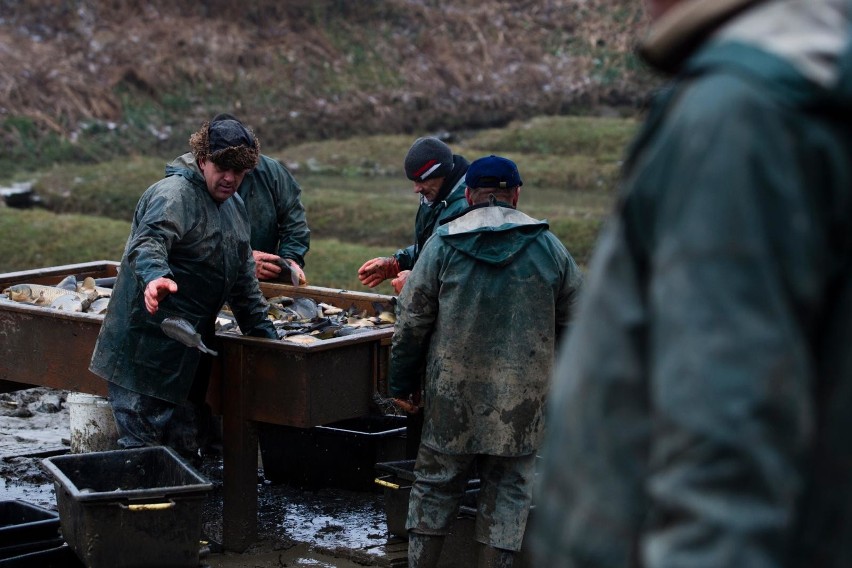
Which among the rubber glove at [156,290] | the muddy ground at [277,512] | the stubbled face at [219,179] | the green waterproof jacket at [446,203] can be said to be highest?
the stubbled face at [219,179]

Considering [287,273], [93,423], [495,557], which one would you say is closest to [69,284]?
[93,423]

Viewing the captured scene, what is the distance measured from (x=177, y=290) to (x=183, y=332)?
0.23m

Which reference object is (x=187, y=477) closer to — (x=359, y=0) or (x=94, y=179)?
(x=94, y=179)

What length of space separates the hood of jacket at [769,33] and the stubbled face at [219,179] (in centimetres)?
411

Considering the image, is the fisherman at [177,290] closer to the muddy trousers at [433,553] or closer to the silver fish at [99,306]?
the silver fish at [99,306]

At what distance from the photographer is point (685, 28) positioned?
5.66ft

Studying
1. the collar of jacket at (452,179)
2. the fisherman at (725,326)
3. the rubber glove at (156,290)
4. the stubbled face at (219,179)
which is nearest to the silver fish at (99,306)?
the stubbled face at (219,179)

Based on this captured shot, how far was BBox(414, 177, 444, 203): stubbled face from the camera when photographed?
6621 millimetres

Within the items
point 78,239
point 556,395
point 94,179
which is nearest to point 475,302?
point 556,395

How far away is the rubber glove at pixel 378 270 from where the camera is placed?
6.86 metres

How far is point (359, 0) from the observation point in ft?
95.0

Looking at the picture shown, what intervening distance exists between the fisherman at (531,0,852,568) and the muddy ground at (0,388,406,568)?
4.30 metres

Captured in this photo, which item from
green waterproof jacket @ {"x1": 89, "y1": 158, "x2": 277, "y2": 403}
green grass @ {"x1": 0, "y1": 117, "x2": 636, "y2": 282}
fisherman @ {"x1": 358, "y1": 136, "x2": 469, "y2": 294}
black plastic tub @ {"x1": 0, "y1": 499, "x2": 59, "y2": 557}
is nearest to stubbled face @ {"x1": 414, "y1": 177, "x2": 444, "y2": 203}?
fisherman @ {"x1": 358, "y1": 136, "x2": 469, "y2": 294}

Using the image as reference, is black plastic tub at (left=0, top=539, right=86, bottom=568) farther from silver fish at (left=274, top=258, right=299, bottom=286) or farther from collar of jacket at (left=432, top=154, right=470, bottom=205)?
collar of jacket at (left=432, top=154, right=470, bottom=205)
